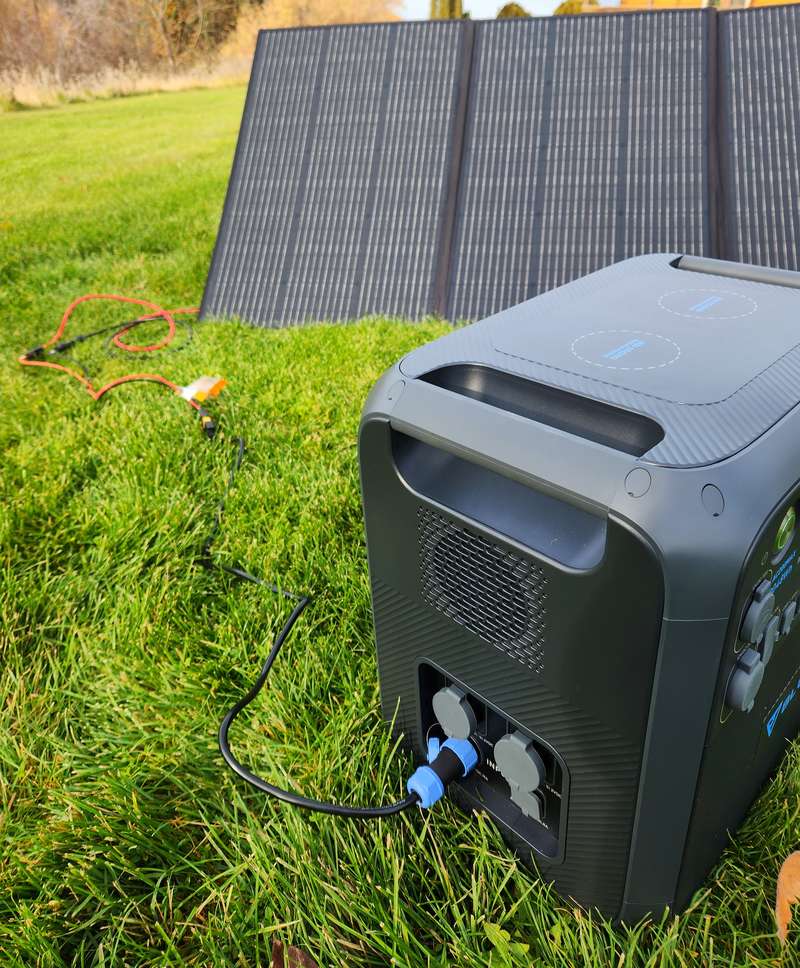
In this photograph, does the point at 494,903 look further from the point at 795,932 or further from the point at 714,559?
the point at 714,559

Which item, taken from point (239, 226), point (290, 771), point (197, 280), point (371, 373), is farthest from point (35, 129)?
point (290, 771)

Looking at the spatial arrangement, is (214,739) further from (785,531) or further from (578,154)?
(578,154)

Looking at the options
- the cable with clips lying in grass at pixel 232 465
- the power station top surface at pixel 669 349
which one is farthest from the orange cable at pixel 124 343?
the power station top surface at pixel 669 349

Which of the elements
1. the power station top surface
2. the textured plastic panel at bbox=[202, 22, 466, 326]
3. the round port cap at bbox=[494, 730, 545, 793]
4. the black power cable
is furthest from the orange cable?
the round port cap at bbox=[494, 730, 545, 793]

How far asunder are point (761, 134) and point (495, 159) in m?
1.00

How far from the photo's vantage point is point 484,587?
845mm

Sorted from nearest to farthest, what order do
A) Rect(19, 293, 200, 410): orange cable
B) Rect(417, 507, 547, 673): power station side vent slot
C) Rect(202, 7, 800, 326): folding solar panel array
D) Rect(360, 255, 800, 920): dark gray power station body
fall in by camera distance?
Rect(360, 255, 800, 920): dark gray power station body
Rect(417, 507, 547, 673): power station side vent slot
Rect(19, 293, 200, 410): orange cable
Rect(202, 7, 800, 326): folding solar panel array

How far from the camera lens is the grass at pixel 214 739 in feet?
3.09

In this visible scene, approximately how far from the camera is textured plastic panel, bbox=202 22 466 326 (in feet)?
9.70

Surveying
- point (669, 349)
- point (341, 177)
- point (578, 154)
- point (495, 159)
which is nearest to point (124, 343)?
point (341, 177)

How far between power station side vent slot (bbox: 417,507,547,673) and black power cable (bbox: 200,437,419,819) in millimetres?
310

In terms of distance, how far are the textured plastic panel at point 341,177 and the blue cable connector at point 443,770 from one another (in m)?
2.11

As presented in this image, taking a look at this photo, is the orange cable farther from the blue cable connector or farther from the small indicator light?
the small indicator light

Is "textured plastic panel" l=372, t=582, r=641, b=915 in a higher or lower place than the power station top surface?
lower
